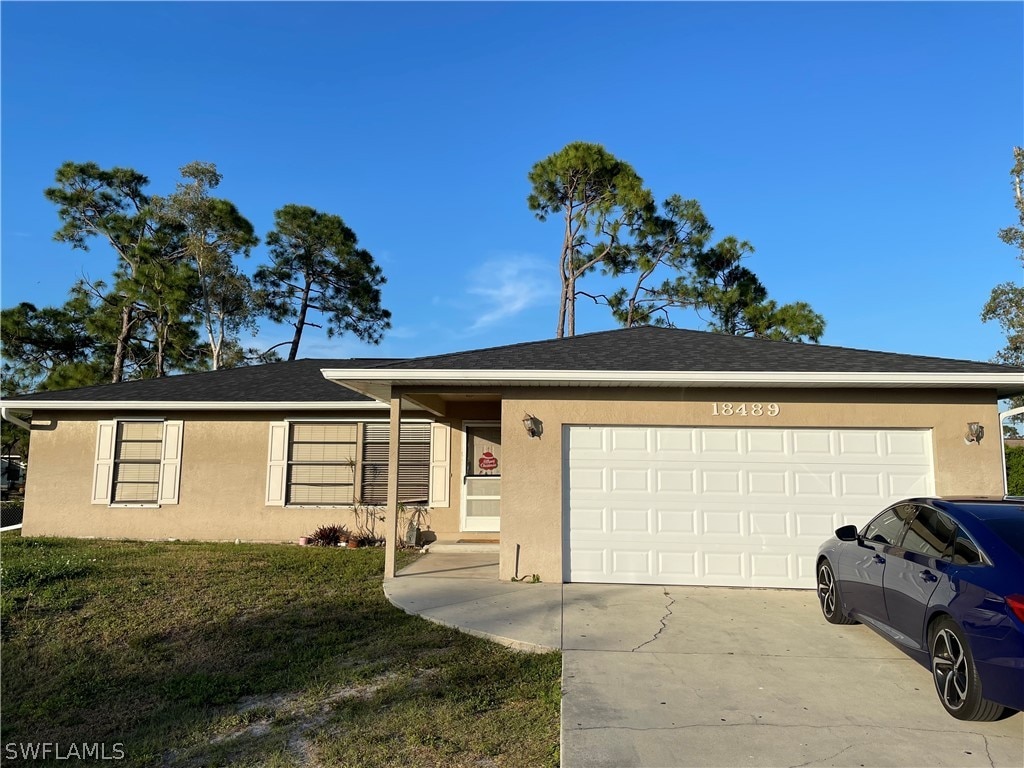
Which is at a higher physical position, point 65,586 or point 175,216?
point 175,216

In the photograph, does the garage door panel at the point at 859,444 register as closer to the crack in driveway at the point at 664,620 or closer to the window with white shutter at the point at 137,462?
the crack in driveway at the point at 664,620

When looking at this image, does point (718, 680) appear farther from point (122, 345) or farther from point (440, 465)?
point (122, 345)

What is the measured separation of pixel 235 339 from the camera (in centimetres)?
2803

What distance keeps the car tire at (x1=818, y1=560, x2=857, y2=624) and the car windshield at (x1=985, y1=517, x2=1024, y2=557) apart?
6.75ft

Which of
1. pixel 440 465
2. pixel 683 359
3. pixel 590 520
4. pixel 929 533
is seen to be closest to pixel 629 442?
pixel 590 520

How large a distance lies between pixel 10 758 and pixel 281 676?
1680 millimetres

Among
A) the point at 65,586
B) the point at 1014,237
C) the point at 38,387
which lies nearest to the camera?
the point at 65,586

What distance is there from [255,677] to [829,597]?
5421 millimetres

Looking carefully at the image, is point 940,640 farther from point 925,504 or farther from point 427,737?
point 427,737

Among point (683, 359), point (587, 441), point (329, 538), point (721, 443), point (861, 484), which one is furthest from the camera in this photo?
point (329, 538)

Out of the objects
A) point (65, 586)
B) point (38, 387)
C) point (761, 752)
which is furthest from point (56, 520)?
point (38, 387)

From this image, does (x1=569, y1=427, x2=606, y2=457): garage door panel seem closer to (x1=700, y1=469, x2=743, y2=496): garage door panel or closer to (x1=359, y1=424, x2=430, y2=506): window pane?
(x1=700, y1=469, x2=743, y2=496): garage door panel
